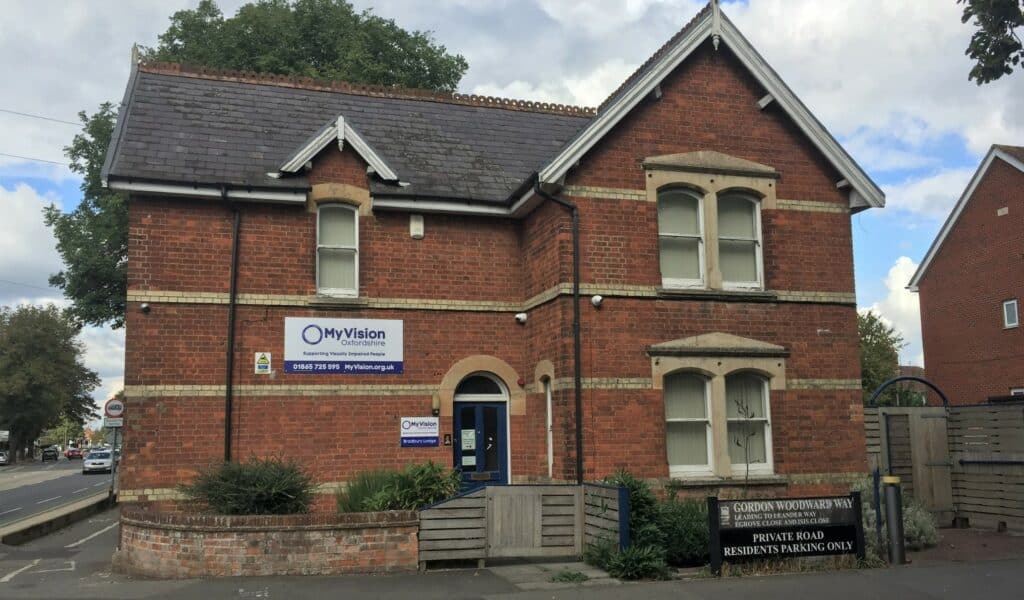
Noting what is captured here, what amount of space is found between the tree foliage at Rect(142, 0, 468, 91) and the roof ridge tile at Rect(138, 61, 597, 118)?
10.0m

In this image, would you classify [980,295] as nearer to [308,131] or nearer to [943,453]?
[943,453]

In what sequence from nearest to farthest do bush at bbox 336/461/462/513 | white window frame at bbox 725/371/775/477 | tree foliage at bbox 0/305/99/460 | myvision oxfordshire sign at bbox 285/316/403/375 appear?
bush at bbox 336/461/462/513
white window frame at bbox 725/371/775/477
myvision oxfordshire sign at bbox 285/316/403/375
tree foliage at bbox 0/305/99/460

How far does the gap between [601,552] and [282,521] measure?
4089 millimetres

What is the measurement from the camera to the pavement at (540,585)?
32.4 ft

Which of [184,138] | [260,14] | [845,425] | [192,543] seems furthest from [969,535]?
[260,14]

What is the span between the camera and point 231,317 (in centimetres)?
1427

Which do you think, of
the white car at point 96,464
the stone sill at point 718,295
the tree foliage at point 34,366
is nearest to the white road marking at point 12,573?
the stone sill at point 718,295

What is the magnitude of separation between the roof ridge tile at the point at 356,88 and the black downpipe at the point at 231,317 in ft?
12.8

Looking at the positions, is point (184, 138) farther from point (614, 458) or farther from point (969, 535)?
point (969, 535)

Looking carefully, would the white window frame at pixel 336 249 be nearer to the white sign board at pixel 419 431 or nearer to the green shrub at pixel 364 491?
the white sign board at pixel 419 431

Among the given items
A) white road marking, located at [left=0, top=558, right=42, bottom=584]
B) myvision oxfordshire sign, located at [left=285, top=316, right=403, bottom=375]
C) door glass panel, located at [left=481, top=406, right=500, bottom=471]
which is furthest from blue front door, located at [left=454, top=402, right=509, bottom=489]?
white road marking, located at [left=0, top=558, right=42, bottom=584]

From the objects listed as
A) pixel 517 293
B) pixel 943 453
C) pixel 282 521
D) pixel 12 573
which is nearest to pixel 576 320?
pixel 517 293

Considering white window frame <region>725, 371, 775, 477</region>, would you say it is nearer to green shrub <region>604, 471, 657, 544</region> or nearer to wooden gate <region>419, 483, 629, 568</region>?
green shrub <region>604, 471, 657, 544</region>

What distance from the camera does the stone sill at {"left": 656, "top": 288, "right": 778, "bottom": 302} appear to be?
47.1ft
